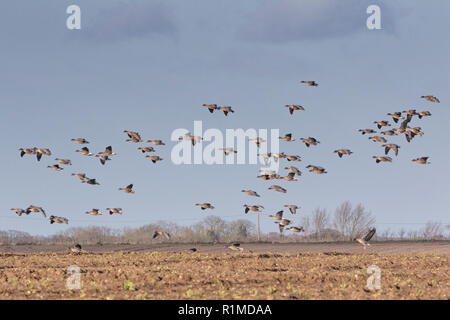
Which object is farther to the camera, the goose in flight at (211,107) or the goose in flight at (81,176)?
the goose in flight at (81,176)

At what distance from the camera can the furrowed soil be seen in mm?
22188

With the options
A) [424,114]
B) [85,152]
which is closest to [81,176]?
[85,152]

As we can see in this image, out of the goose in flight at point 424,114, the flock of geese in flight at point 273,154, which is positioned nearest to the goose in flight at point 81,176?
the flock of geese in flight at point 273,154

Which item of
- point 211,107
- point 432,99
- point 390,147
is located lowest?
point 390,147

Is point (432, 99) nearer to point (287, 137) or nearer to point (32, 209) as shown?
point (287, 137)

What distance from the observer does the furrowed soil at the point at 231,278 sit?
72.8 ft

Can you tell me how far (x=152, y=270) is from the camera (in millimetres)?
29938

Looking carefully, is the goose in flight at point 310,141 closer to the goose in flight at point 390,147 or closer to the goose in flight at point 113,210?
the goose in flight at point 390,147

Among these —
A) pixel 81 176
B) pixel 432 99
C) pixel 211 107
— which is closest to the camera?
pixel 211 107

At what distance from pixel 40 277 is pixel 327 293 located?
11.8 m

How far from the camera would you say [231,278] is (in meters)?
25.6
